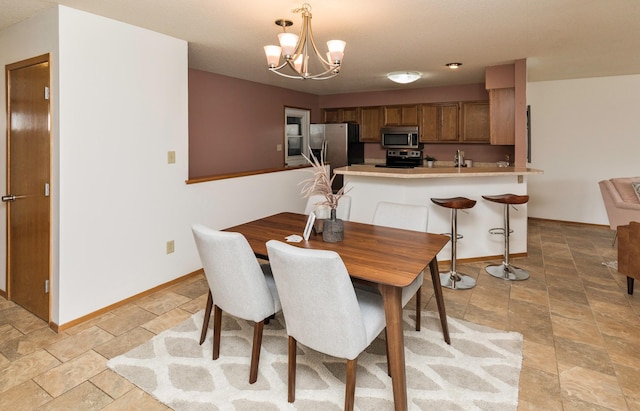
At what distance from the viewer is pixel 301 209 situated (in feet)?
17.3

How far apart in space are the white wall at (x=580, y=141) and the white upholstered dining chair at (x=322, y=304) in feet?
18.3

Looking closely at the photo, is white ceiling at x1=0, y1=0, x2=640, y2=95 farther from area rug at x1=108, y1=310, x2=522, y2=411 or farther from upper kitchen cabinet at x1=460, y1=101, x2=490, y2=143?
area rug at x1=108, y1=310, x2=522, y2=411

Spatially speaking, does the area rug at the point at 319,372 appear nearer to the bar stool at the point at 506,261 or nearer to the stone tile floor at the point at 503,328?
the stone tile floor at the point at 503,328

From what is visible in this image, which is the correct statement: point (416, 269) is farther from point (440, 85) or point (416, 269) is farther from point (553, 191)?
point (553, 191)

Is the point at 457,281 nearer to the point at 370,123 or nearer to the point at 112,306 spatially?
the point at 112,306

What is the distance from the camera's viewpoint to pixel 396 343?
1710mm

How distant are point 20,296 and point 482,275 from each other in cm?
424

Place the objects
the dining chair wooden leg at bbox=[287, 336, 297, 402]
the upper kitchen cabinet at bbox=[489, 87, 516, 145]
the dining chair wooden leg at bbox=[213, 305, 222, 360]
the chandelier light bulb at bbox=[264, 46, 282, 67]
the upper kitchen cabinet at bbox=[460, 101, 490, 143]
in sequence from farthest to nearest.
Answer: the upper kitchen cabinet at bbox=[460, 101, 490, 143] → the upper kitchen cabinet at bbox=[489, 87, 516, 145] → the chandelier light bulb at bbox=[264, 46, 282, 67] → the dining chair wooden leg at bbox=[213, 305, 222, 360] → the dining chair wooden leg at bbox=[287, 336, 297, 402]

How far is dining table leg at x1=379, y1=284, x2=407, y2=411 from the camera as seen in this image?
1.70m

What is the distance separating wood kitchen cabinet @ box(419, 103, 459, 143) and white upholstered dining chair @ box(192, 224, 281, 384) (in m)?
4.90

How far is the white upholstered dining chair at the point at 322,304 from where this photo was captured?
160 cm

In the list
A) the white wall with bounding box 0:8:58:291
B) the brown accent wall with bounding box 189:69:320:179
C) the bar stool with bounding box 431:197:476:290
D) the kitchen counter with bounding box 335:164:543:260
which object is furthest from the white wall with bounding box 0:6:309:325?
the bar stool with bounding box 431:197:476:290

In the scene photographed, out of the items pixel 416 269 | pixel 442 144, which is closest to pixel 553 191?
pixel 442 144

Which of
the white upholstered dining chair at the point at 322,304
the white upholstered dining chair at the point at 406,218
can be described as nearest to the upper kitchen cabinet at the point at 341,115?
the white upholstered dining chair at the point at 406,218
